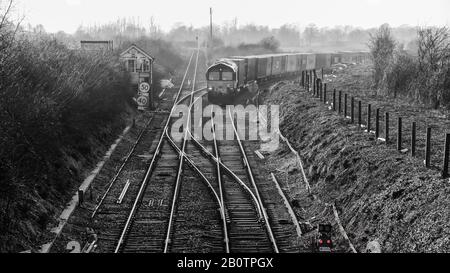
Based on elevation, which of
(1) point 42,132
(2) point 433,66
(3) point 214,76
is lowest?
(1) point 42,132

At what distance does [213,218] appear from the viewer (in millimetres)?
15289

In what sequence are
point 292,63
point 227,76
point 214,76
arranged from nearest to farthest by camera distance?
1. point 227,76
2. point 214,76
3. point 292,63

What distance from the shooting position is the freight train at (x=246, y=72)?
38344mm

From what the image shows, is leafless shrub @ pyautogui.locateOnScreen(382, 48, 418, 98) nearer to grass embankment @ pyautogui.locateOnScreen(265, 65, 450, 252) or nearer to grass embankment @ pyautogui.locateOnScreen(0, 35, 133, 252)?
grass embankment @ pyautogui.locateOnScreen(265, 65, 450, 252)

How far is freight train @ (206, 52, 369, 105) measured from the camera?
3834 centimetres

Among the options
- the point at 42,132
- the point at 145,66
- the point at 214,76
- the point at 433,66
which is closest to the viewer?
the point at 42,132

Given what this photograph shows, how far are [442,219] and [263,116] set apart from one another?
70.9 ft

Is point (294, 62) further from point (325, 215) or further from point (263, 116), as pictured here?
point (325, 215)

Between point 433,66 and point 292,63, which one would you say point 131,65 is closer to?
point 433,66

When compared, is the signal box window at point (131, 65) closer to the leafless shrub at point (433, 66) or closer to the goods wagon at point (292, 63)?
the leafless shrub at point (433, 66)

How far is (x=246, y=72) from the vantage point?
41.9 meters

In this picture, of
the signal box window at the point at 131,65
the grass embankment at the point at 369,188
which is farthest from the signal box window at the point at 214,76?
the grass embankment at the point at 369,188

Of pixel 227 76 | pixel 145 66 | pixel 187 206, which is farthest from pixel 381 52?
pixel 187 206
